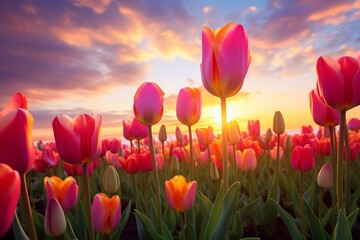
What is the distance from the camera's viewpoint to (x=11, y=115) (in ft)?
3.50

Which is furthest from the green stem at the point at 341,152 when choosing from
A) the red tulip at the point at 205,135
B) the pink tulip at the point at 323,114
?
the red tulip at the point at 205,135

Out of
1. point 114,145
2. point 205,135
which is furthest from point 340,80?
point 114,145

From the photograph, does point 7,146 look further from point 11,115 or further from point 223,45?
point 223,45

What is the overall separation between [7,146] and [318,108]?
2.27 metres

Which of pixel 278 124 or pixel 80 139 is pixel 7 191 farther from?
pixel 278 124

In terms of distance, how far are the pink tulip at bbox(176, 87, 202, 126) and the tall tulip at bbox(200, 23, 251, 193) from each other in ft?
3.05

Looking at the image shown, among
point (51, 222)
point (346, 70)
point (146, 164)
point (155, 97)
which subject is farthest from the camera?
point (146, 164)

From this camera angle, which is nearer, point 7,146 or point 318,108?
point 7,146

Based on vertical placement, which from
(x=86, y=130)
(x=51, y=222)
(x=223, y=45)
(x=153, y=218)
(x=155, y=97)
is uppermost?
(x=223, y=45)

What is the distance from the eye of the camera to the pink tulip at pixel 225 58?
1.68m

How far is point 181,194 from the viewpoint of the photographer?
2.28m

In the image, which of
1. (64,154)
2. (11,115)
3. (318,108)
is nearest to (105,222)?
(64,154)

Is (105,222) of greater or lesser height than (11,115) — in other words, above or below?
below

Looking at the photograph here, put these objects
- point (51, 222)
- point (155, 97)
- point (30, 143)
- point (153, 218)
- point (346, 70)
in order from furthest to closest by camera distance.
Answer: point (153, 218), point (155, 97), point (346, 70), point (51, 222), point (30, 143)
